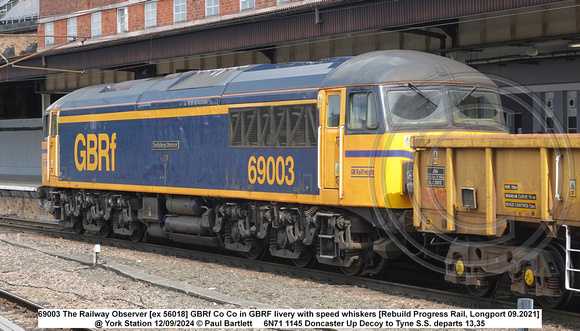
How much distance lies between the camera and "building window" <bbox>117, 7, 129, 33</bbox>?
3460 centimetres

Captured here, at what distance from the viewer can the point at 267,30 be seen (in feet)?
65.6

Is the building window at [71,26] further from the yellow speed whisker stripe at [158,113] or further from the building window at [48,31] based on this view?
the yellow speed whisker stripe at [158,113]

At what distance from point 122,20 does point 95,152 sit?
17.6 metres

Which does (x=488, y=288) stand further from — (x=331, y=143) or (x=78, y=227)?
(x=78, y=227)

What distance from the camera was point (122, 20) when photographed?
3500 cm

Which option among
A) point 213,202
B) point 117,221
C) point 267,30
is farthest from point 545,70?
point 117,221

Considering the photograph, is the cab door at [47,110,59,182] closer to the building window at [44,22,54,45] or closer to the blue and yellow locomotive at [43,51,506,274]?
the blue and yellow locomotive at [43,51,506,274]

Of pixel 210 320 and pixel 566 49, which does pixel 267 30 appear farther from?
pixel 210 320

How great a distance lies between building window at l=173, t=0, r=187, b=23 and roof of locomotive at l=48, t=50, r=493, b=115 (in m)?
13.4

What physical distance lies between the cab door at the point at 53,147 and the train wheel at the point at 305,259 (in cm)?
948

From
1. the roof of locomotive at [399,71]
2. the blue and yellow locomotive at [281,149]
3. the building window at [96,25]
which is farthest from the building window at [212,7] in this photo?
A: the roof of locomotive at [399,71]

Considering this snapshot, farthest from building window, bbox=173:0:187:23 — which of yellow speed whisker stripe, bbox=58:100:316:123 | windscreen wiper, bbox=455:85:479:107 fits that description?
windscreen wiper, bbox=455:85:479:107

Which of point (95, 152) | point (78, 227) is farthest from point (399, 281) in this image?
point (78, 227)

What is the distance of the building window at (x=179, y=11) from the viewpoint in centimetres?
3169
